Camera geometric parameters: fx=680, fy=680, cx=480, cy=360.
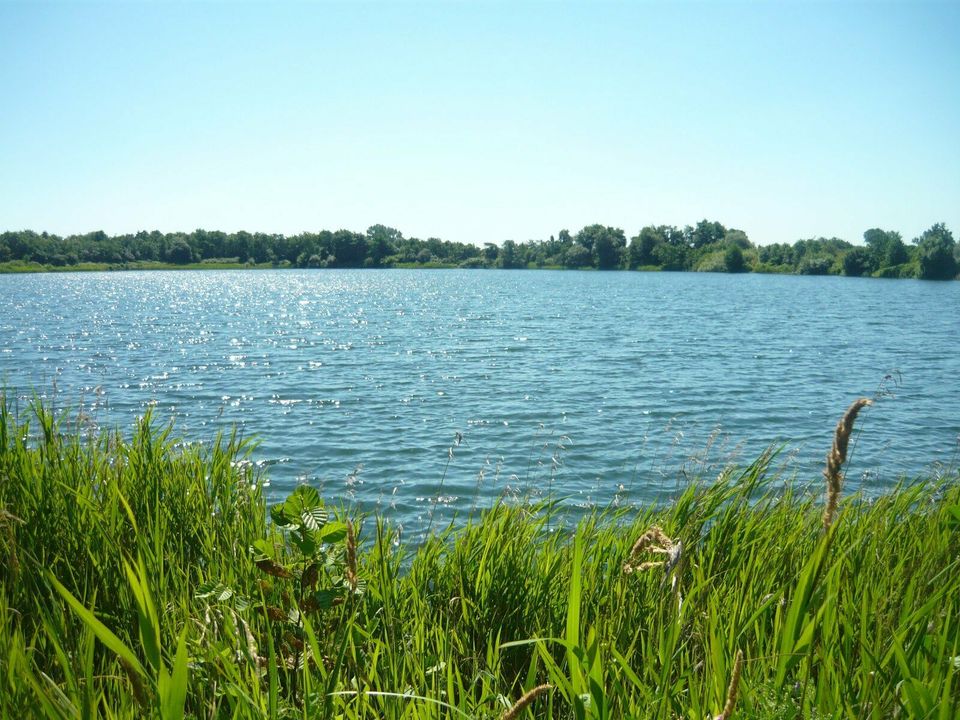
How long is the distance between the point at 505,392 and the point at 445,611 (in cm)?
1650

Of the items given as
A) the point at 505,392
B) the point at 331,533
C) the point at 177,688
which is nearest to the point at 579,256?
the point at 505,392

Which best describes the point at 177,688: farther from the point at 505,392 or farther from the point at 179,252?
the point at 179,252

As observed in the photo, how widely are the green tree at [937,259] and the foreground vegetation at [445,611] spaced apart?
13771cm

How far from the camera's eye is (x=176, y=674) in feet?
5.76

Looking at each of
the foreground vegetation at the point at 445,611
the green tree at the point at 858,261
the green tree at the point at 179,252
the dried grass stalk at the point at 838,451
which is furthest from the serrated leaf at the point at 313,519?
the green tree at the point at 179,252

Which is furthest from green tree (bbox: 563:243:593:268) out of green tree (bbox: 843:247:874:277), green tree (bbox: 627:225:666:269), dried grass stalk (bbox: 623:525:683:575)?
dried grass stalk (bbox: 623:525:683:575)

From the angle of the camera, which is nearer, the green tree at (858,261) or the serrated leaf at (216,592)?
the serrated leaf at (216,592)

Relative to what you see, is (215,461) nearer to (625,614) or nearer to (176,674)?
(625,614)

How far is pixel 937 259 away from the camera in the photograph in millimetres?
119938

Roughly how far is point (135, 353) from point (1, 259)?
157 metres

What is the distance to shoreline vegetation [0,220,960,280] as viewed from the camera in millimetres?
134375

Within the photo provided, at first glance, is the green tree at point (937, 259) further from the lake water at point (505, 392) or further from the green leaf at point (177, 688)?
the green leaf at point (177, 688)

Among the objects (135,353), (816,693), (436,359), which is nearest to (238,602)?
(816,693)

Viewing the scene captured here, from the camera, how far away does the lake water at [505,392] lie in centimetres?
1241
